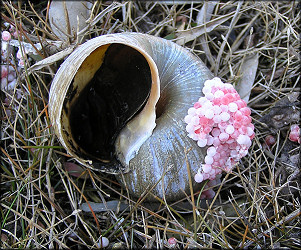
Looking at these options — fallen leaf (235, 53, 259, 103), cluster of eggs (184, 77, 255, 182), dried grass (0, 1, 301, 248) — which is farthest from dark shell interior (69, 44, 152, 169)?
fallen leaf (235, 53, 259, 103)

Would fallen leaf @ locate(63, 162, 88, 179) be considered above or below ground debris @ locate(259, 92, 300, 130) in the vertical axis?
below

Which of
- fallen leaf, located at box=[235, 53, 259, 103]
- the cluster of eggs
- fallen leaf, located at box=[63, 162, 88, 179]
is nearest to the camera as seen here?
the cluster of eggs

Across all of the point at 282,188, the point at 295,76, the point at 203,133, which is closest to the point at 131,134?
the point at 203,133

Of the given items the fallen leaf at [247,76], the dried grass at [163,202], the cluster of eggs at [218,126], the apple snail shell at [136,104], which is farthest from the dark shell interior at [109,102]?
the fallen leaf at [247,76]

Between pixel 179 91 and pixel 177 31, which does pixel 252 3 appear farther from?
pixel 179 91

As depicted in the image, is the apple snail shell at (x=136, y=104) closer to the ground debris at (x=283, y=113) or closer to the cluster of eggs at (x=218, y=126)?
the cluster of eggs at (x=218, y=126)

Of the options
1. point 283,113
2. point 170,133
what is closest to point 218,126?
point 170,133

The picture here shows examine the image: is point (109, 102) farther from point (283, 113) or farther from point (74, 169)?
point (283, 113)

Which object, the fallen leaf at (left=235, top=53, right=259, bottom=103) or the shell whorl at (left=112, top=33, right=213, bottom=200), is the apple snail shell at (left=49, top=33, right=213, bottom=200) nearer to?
the shell whorl at (left=112, top=33, right=213, bottom=200)
